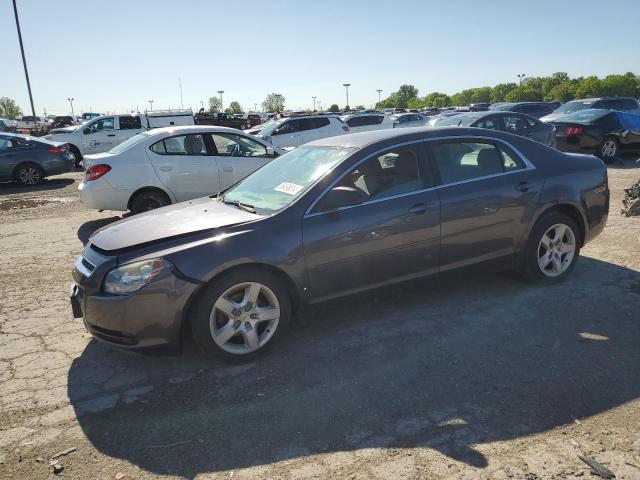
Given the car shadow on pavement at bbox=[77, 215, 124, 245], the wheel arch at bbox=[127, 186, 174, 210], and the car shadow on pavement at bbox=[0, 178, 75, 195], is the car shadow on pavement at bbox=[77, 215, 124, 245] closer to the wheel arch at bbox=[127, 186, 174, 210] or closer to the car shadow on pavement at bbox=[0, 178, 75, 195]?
the wheel arch at bbox=[127, 186, 174, 210]

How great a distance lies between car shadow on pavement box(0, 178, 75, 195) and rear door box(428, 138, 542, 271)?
12.1m

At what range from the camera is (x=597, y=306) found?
438 cm

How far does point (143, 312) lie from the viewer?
3.34m

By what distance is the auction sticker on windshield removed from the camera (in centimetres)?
402

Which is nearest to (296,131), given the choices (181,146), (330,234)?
(181,146)

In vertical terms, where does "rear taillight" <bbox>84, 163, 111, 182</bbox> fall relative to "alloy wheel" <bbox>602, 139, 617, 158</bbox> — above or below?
above

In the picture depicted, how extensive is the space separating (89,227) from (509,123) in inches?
390

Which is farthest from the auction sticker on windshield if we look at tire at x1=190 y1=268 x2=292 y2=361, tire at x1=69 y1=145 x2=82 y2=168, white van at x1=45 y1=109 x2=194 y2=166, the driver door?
tire at x1=69 y1=145 x2=82 y2=168

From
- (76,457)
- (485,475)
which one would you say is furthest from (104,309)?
(485,475)

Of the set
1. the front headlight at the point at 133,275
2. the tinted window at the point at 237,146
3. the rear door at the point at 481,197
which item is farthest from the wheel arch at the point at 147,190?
the rear door at the point at 481,197

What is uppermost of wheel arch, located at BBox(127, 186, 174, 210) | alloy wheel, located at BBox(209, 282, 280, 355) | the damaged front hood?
the damaged front hood

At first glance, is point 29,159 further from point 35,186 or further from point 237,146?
point 237,146

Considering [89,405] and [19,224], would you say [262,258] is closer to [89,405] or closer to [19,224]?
[89,405]

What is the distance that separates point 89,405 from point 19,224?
271 inches
